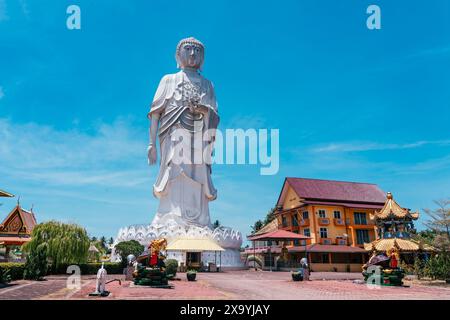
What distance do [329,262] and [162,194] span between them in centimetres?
1564

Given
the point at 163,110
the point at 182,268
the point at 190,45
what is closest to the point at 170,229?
the point at 182,268

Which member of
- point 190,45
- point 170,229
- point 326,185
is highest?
point 190,45

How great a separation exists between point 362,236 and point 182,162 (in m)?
18.8

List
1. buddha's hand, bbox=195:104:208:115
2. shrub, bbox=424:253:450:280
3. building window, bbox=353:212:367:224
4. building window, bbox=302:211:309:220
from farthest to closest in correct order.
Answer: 1. building window, bbox=353:212:367:224
2. building window, bbox=302:211:309:220
3. buddha's hand, bbox=195:104:208:115
4. shrub, bbox=424:253:450:280

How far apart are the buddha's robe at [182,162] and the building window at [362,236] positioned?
14572 mm

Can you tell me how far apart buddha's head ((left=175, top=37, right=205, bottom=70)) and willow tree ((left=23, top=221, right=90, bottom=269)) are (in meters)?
18.2

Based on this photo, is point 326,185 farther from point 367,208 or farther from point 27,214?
point 27,214

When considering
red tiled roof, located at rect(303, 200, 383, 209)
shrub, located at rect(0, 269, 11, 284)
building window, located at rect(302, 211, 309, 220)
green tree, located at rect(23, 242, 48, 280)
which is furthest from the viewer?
building window, located at rect(302, 211, 309, 220)

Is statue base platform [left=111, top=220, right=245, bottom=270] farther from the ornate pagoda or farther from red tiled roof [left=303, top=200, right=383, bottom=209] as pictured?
the ornate pagoda

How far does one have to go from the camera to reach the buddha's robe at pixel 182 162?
3133 centimetres

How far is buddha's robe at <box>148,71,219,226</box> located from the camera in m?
31.3

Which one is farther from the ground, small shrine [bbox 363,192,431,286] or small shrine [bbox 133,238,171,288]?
small shrine [bbox 363,192,431,286]

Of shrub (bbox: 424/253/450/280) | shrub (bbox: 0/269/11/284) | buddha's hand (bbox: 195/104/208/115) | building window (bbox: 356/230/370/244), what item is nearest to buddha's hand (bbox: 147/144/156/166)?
buddha's hand (bbox: 195/104/208/115)
